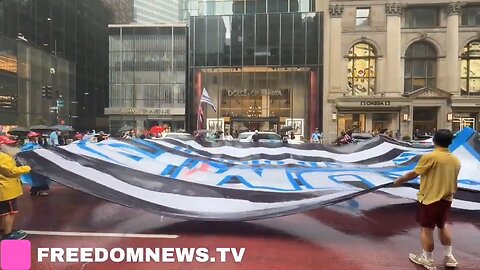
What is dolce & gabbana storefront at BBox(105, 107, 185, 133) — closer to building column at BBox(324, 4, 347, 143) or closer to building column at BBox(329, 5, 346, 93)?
building column at BBox(324, 4, 347, 143)

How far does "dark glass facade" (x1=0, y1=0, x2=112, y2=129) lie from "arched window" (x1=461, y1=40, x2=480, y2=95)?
45495 mm

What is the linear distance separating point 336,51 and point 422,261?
37.4 metres

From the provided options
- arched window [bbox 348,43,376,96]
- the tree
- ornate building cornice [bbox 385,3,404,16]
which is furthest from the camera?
the tree

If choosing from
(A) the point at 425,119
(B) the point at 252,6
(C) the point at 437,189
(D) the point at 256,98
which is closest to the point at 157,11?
(B) the point at 252,6

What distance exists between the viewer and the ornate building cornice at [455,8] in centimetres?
3897

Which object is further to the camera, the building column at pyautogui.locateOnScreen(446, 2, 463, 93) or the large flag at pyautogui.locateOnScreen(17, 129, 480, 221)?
the building column at pyautogui.locateOnScreen(446, 2, 463, 93)

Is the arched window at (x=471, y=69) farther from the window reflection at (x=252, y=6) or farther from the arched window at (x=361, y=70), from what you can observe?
the window reflection at (x=252, y=6)

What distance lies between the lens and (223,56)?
43438 mm

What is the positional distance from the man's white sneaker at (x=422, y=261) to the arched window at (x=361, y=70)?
122ft

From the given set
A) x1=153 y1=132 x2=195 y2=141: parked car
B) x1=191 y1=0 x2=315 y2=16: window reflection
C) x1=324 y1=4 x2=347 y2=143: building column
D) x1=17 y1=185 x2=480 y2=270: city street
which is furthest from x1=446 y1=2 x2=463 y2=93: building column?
x1=17 y1=185 x2=480 y2=270: city street

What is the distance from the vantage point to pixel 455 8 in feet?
128

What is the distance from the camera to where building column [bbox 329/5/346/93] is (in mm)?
40562

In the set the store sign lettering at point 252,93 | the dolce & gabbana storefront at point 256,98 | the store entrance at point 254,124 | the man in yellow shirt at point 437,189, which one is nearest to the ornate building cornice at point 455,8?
the dolce & gabbana storefront at point 256,98

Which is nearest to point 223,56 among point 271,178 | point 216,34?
point 216,34
